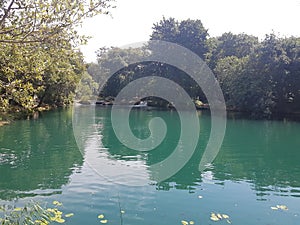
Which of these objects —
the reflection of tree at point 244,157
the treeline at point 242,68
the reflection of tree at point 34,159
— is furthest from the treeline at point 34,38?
the treeline at point 242,68

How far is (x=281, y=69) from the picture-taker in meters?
29.6

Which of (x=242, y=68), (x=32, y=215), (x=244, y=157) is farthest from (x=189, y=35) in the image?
(x=32, y=215)

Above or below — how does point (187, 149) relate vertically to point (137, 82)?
below

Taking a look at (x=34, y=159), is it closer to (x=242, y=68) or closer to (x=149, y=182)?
(x=149, y=182)

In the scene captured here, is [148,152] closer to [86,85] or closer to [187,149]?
[187,149]

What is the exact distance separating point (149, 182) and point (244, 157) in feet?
17.9

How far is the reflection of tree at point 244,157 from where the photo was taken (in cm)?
993

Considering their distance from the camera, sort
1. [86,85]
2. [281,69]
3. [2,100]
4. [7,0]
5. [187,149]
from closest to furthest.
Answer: [7,0], [2,100], [187,149], [281,69], [86,85]

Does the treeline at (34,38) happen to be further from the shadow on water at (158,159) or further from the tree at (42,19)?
the shadow on water at (158,159)

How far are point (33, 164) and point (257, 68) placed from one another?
989 inches

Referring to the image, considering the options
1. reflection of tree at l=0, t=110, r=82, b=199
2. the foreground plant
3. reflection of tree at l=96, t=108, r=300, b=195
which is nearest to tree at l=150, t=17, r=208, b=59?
reflection of tree at l=96, t=108, r=300, b=195

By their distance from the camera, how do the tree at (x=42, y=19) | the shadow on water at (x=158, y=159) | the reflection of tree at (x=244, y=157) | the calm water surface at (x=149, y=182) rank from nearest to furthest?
1. the tree at (x=42, y=19)
2. the calm water surface at (x=149, y=182)
3. the shadow on water at (x=158, y=159)
4. the reflection of tree at (x=244, y=157)

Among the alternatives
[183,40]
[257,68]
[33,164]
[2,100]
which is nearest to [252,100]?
[257,68]

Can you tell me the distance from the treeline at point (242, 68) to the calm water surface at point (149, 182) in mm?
14615
